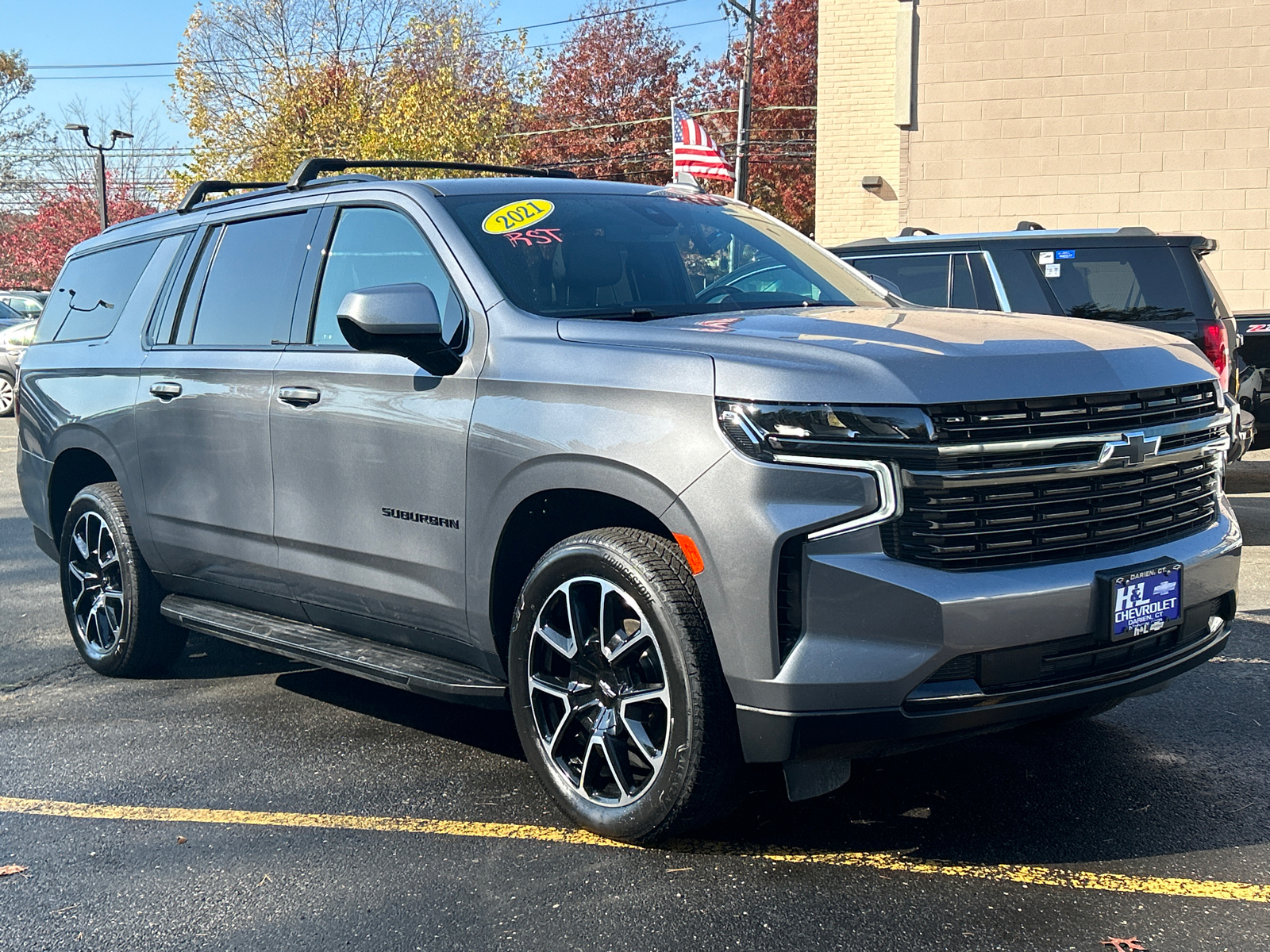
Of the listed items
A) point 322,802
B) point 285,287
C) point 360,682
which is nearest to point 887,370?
point 322,802

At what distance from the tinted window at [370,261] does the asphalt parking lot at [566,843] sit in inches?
60.7

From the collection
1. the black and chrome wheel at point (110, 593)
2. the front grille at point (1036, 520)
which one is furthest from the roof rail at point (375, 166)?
the front grille at point (1036, 520)

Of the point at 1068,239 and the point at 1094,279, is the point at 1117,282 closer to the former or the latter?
the point at 1094,279

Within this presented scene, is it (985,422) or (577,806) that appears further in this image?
(577,806)

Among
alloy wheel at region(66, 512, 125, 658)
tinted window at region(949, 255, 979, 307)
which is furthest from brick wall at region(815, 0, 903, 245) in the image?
alloy wheel at region(66, 512, 125, 658)

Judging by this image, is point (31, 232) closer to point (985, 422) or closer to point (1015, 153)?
point (1015, 153)

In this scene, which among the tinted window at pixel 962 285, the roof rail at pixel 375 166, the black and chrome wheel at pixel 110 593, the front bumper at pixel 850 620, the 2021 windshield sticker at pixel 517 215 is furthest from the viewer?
the tinted window at pixel 962 285

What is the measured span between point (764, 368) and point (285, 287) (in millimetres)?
2321

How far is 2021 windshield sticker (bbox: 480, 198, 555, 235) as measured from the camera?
4.46 meters

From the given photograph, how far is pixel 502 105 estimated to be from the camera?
3528 cm

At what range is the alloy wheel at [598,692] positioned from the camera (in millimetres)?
3652

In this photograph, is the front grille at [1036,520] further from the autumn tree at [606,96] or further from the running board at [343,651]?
the autumn tree at [606,96]

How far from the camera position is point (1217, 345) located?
847cm

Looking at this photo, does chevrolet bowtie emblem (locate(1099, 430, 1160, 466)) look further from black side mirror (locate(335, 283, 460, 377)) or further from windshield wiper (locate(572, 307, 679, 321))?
black side mirror (locate(335, 283, 460, 377))
